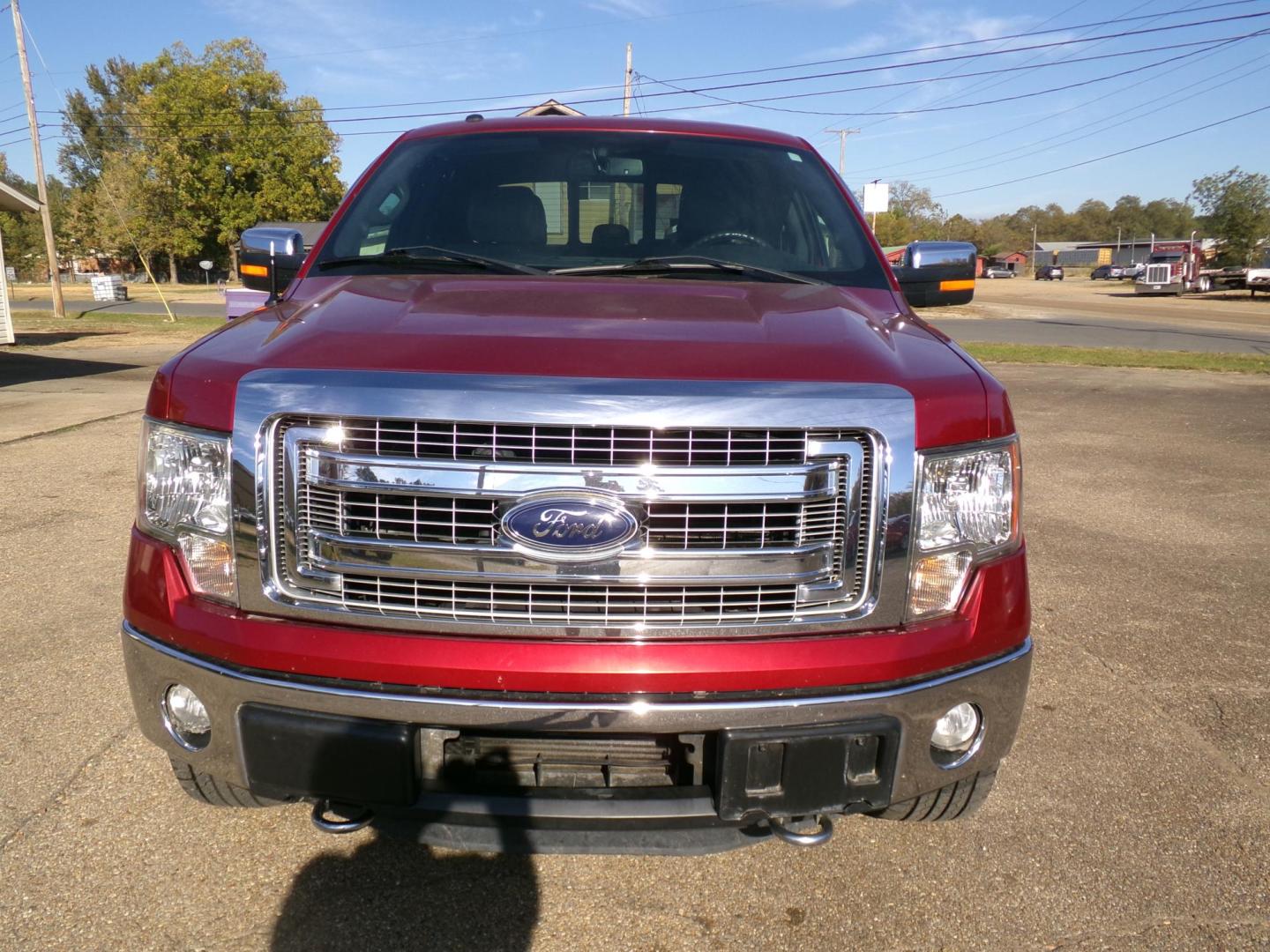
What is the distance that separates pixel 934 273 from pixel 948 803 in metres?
1.81

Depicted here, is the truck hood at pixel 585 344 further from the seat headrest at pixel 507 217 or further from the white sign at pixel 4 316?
the white sign at pixel 4 316

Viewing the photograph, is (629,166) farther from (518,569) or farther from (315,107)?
(315,107)

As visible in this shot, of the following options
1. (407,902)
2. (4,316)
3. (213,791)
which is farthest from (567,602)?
(4,316)

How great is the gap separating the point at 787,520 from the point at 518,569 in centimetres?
54

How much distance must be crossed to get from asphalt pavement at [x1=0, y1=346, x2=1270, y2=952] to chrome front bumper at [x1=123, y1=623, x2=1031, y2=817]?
0.48m

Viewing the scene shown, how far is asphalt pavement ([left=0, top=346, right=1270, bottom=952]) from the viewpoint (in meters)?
2.19

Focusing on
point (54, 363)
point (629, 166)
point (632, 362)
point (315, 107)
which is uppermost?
point (315, 107)

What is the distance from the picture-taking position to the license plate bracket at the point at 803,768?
1843 mm

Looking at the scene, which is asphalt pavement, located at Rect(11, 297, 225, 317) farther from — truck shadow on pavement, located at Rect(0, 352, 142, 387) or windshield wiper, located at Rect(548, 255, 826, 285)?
windshield wiper, located at Rect(548, 255, 826, 285)

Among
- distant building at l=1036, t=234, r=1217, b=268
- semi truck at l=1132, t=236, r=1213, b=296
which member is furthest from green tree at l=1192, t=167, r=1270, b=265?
distant building at l=1036, t=234, r=1217, b=268

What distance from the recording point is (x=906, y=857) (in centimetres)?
248

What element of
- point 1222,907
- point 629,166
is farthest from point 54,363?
point 1222,907

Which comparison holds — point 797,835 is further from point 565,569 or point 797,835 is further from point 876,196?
point 876,196

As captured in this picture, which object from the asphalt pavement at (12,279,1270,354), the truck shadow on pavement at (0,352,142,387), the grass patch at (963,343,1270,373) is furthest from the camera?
the asphalt pavement at (12,279,1270,354)
